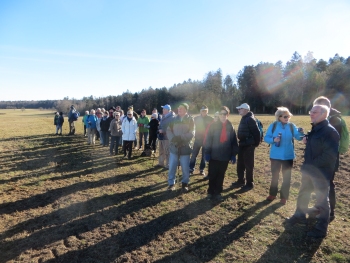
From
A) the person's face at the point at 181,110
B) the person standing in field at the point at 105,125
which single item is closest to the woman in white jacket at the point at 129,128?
the person standing in field at the point at 105,125

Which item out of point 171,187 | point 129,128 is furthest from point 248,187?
point 129,128

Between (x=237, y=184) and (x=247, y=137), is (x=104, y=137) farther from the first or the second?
(x=247, y=137)

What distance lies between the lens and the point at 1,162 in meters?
10.1

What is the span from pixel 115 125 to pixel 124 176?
135 inches

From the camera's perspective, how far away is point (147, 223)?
470 centimetres

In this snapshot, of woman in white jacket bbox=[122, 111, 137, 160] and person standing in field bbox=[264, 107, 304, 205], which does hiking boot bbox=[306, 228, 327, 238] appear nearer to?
person standing in field bbox=[264, 107, 304, 205]

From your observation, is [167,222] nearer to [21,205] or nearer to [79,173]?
[21,205]

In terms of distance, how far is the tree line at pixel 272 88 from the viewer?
47438mm

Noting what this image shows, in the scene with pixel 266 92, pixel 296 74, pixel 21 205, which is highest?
pixel 296 74

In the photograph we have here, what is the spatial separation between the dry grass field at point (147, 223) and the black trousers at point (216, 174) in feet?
1.00

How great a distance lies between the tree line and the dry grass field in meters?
38.9

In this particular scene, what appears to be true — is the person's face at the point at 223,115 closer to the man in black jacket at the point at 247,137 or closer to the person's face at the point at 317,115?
the man in black jacket at the point at 247,137

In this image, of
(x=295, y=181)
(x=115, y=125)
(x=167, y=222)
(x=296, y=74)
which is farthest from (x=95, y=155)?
(x=296, y=74)

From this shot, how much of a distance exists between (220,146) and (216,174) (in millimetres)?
733
